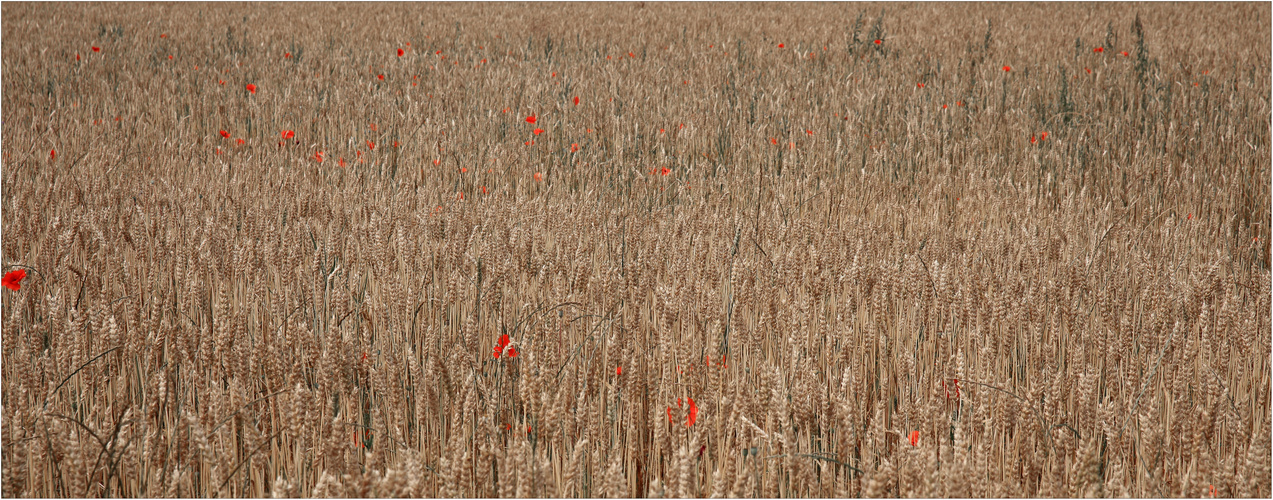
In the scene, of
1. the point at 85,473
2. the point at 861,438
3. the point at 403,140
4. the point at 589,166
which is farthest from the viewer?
the point at 403,140

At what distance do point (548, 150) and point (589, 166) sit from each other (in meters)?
0.50

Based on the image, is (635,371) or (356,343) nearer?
(635,371)

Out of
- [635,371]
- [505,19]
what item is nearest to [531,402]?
[635,371]

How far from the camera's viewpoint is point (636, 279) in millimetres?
2238

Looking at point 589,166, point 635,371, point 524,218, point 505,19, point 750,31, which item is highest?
point 505,19

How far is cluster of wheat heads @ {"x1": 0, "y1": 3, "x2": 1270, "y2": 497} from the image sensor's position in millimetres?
1379

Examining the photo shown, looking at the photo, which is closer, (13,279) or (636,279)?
(13,279)

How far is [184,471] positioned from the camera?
4.05 feet

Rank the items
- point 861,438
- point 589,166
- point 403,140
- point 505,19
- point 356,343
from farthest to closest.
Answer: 1. point 505,19
2. point 403,140
3. point 589,166
4. point 356,343
5. point 861,438

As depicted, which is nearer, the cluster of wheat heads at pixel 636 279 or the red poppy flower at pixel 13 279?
the cluster of wheat heads at pixel 636 279

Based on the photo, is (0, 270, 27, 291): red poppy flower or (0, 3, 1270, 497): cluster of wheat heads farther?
(0, 270, 27, 291): red poppy flower

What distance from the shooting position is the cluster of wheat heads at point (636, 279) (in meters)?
1.38

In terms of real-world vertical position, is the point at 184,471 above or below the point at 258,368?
below

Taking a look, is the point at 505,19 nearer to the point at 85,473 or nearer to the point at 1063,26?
the point at 1063,26
